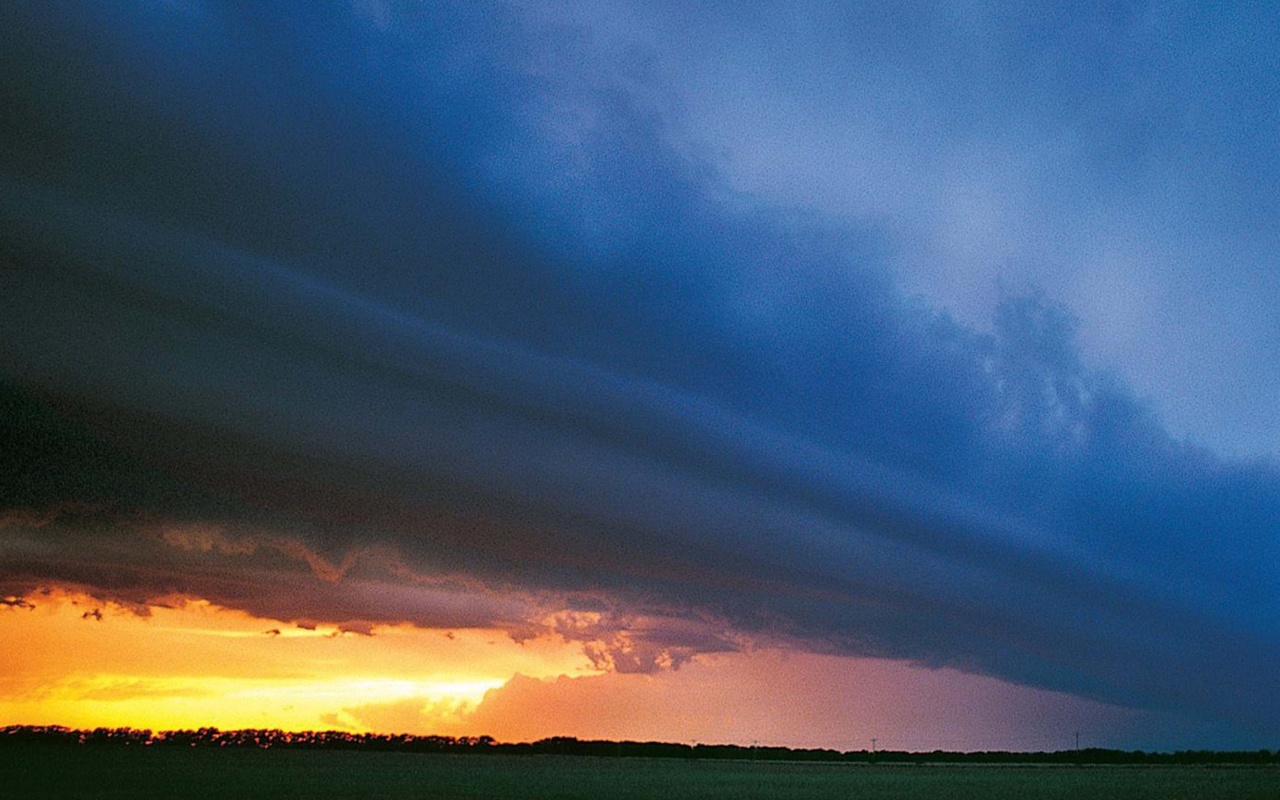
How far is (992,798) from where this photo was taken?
7881 cm

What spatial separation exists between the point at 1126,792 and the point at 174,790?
7949 cm

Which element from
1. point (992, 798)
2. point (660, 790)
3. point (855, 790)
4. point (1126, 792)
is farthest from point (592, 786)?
point (1126, 792)

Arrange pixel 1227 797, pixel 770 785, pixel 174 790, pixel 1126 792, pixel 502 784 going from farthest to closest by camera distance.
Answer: pixel 770 785, pixel 1126 792, pixel 502 784, pixel 1227 797, pixel 174 790

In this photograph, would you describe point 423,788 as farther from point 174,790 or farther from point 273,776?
point 273,776

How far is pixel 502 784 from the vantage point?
8550cm

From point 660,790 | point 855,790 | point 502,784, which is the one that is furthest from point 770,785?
point 502,784

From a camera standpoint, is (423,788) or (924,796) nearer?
(423,788)

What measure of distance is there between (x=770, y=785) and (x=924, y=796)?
69.7 ft

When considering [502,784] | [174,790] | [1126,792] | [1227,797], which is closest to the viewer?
[174,790]

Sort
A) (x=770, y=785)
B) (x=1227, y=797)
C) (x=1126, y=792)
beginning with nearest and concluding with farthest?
(x=1227, y=797) → (x=1126, y=792) → (x=770, y=785)

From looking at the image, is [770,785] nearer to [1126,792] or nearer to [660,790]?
[660,790]

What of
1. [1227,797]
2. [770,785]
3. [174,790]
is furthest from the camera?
[770,785]

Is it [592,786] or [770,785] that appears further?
[770,785]

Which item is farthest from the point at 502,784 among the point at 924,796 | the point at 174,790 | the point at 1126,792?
the point at 1126,792
